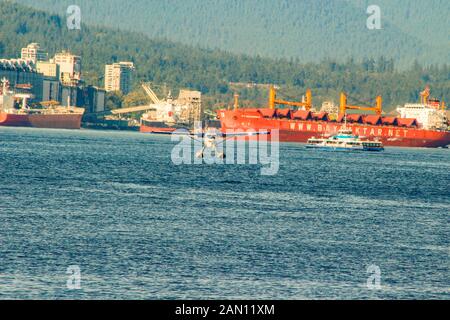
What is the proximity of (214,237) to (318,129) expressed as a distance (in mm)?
151980

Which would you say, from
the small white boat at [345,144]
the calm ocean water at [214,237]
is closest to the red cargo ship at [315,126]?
the small white boat at [345,144]

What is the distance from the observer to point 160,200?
57.1 meters

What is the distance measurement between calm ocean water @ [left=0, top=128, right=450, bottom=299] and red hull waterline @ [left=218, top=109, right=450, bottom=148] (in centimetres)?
11005

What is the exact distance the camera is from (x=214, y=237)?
41969mm

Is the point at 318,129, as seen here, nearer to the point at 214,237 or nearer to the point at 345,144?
the point at 345,144

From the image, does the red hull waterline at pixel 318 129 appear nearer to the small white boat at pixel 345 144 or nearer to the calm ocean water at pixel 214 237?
the small white boat at pixel 345 144

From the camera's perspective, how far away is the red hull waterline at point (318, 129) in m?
186

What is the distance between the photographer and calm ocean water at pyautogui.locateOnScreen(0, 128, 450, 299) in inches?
1276

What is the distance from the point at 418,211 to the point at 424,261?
1998 cm

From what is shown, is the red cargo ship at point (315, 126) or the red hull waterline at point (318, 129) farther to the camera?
the red cargo ship at point (315, 126)

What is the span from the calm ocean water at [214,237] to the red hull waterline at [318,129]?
11005 cm

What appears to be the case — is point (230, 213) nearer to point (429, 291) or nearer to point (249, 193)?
point (249, 193)

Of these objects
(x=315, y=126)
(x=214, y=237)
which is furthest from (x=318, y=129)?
(x=214, y=237)
